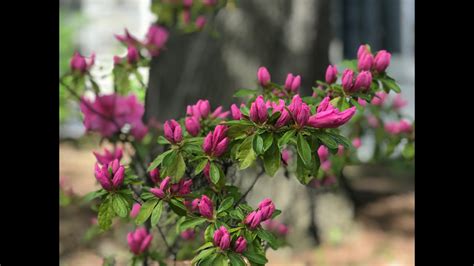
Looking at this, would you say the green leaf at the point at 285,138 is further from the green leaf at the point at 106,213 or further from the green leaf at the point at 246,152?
the green leaf at the point at 106,213

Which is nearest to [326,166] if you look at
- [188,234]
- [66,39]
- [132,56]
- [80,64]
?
[188,234]

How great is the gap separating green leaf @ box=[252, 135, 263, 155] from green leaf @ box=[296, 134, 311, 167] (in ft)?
0.40

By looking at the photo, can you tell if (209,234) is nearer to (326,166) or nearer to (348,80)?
(348,80)

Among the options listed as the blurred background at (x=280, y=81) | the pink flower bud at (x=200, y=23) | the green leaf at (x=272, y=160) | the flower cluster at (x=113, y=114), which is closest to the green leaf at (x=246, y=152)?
the green leaf at (x=272, y=160)

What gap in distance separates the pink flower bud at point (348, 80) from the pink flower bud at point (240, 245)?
0.74 meters

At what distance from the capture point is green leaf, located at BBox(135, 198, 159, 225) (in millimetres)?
2227

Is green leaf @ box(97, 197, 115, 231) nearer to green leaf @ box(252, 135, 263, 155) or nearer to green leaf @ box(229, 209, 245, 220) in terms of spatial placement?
green leaf @ box(229, 209, 245, 220)

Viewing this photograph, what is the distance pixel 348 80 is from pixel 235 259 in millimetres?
825

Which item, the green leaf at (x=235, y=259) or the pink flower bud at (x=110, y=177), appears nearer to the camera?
the green leaf at (x=235, y=259)

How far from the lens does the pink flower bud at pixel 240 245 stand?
2102 mm

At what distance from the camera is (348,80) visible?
239 cm

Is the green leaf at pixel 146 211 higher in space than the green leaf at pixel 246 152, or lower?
lower

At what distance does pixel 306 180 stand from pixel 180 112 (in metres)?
2.19

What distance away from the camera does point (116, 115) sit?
366 cm
